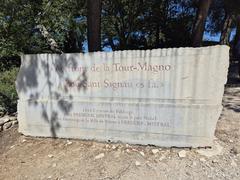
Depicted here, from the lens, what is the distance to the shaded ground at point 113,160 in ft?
12.6

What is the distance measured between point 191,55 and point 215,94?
68 centimetres

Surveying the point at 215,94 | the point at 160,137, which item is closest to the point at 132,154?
the point at 160,137

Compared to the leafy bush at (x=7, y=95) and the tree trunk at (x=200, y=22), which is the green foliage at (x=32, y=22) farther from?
the tree trunk at (x=200, y=22)

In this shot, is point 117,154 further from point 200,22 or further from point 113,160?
point 200,22

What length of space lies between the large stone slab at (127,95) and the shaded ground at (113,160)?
0.22 m

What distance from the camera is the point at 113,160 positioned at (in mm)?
4273

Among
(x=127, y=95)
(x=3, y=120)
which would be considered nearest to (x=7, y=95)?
(x=3, y=120)

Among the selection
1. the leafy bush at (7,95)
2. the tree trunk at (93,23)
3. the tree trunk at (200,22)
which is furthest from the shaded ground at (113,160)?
the tree trunk at (200,22)

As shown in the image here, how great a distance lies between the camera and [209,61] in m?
4.05

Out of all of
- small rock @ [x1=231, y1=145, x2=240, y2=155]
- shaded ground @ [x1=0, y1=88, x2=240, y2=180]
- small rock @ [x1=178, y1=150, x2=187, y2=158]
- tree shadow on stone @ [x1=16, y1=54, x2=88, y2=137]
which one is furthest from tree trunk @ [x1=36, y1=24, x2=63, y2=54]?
small rock @ [x1=231, y1=145, x2=240, y2=155]

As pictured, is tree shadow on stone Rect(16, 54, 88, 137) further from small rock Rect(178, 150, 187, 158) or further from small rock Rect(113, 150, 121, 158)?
small rock Rect(178, 150, 187, 158)

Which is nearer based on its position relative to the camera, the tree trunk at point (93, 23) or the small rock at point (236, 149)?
the small rock at point (236, 149)

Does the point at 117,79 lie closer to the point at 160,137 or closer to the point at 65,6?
the point at 160,137

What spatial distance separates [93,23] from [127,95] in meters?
2.30
